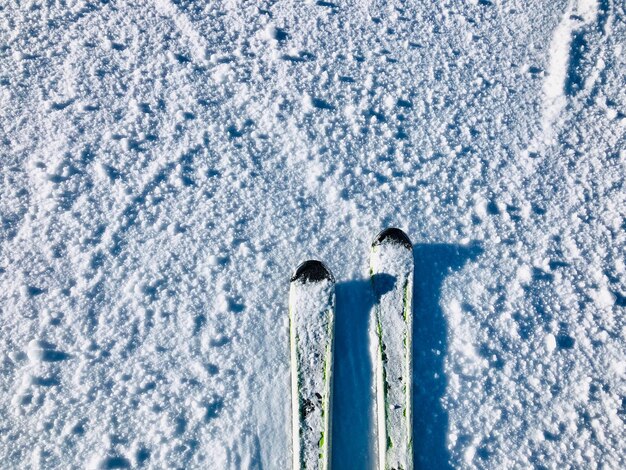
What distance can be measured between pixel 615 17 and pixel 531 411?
5.93ft

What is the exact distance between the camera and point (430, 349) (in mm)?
1599

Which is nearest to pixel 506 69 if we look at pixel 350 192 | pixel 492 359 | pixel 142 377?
pixel 350 192

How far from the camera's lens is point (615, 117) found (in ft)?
6.68

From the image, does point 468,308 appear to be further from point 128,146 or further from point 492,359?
point 128,146

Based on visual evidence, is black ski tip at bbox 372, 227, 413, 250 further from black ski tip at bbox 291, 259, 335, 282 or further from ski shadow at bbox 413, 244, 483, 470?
black ski tip at bbox 291, 259, 335, 282

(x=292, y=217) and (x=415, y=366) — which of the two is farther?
(x=292, y=217)

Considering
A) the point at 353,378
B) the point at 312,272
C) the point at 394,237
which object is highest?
the point at 394,237

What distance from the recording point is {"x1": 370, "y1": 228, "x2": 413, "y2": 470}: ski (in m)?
1.42

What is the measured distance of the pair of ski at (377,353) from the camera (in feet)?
4.60

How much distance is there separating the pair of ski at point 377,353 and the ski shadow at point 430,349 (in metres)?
0.07

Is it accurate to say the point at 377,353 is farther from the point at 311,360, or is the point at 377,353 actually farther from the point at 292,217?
the point at 292,217

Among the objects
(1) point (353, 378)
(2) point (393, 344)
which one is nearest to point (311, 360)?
(1) point (353, 378)

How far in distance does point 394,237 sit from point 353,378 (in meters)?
0.48

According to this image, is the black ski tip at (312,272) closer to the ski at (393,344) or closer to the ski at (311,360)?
the ski at (311,360)
